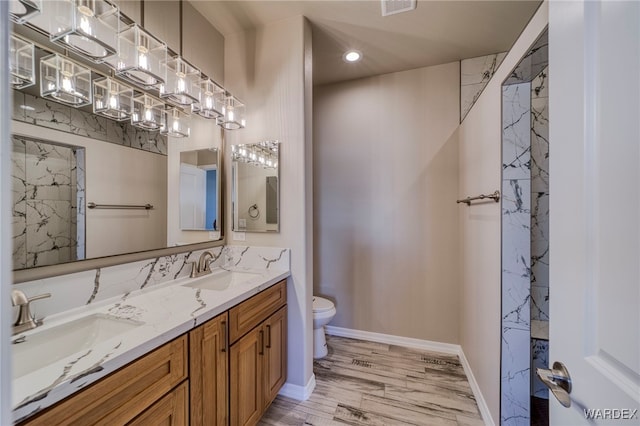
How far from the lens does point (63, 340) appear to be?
1007mm

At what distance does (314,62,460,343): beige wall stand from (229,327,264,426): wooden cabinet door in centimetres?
139

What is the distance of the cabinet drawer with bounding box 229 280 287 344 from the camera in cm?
132

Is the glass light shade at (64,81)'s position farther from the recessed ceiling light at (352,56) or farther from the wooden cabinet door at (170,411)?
the recessed ceiling light at (352,56)

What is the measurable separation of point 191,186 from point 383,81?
83.3 inches

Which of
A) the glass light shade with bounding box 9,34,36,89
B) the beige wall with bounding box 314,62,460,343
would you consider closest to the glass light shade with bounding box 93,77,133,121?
the glass light shade with bounding box 9,34,36,89

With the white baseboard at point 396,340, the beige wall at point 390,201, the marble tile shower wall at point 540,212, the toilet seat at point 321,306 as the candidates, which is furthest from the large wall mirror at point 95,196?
the marble tile shower wall at point 540,212

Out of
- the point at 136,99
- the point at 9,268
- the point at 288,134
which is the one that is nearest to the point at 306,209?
the point at 288,134

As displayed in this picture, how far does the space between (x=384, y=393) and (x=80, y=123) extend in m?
2.50

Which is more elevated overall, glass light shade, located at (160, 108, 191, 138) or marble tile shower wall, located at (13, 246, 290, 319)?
glass light shade, located at (160, 108, 191, 138)

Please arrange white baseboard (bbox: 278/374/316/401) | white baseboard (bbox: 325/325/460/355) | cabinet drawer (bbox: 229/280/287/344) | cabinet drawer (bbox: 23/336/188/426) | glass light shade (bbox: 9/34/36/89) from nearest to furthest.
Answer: cabinet drawer (bbox: 23/336/188/426), glass light shade (bbox: 9/34/36/89), cabinet drawer (bbox: 229/280/287/344), white baseboard (bbox: 278/374/316/401), white baseboard (bbox: 325/325/460/355)

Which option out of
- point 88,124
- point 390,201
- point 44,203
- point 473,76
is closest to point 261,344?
point 44,203

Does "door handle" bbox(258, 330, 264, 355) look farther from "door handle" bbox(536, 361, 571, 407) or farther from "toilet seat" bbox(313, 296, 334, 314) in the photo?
"door handle" bbox(536, 361, 571, 407)

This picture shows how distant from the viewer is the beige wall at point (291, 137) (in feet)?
6.07

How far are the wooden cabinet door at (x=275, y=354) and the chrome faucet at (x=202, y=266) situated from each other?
57 cm
